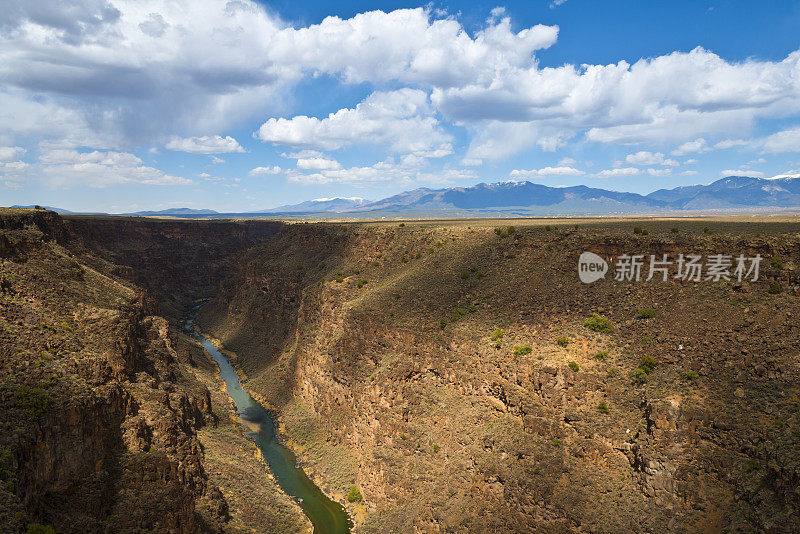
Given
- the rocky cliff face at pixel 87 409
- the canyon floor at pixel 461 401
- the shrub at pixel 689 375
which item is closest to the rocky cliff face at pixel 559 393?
the shrub at pixel 689 375

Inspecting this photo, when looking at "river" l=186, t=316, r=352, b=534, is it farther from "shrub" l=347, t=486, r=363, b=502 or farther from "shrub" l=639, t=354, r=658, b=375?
"shrub" l=639, t=354, r=658, b=375

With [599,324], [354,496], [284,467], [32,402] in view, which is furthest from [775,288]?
[32,402]

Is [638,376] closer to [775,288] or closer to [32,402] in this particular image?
[775,288]

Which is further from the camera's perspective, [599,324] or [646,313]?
[599,324]

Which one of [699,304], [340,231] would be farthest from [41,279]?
[699,304]

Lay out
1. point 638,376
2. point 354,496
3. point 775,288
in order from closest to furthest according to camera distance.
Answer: point 638,376 < point 775,288 < point 354,496

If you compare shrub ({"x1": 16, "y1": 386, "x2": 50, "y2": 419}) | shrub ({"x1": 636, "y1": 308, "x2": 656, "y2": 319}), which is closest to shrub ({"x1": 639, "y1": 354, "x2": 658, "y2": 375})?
shrub ({"x1": 636, "y1": 308, "x2": 656, "y2": 319})
